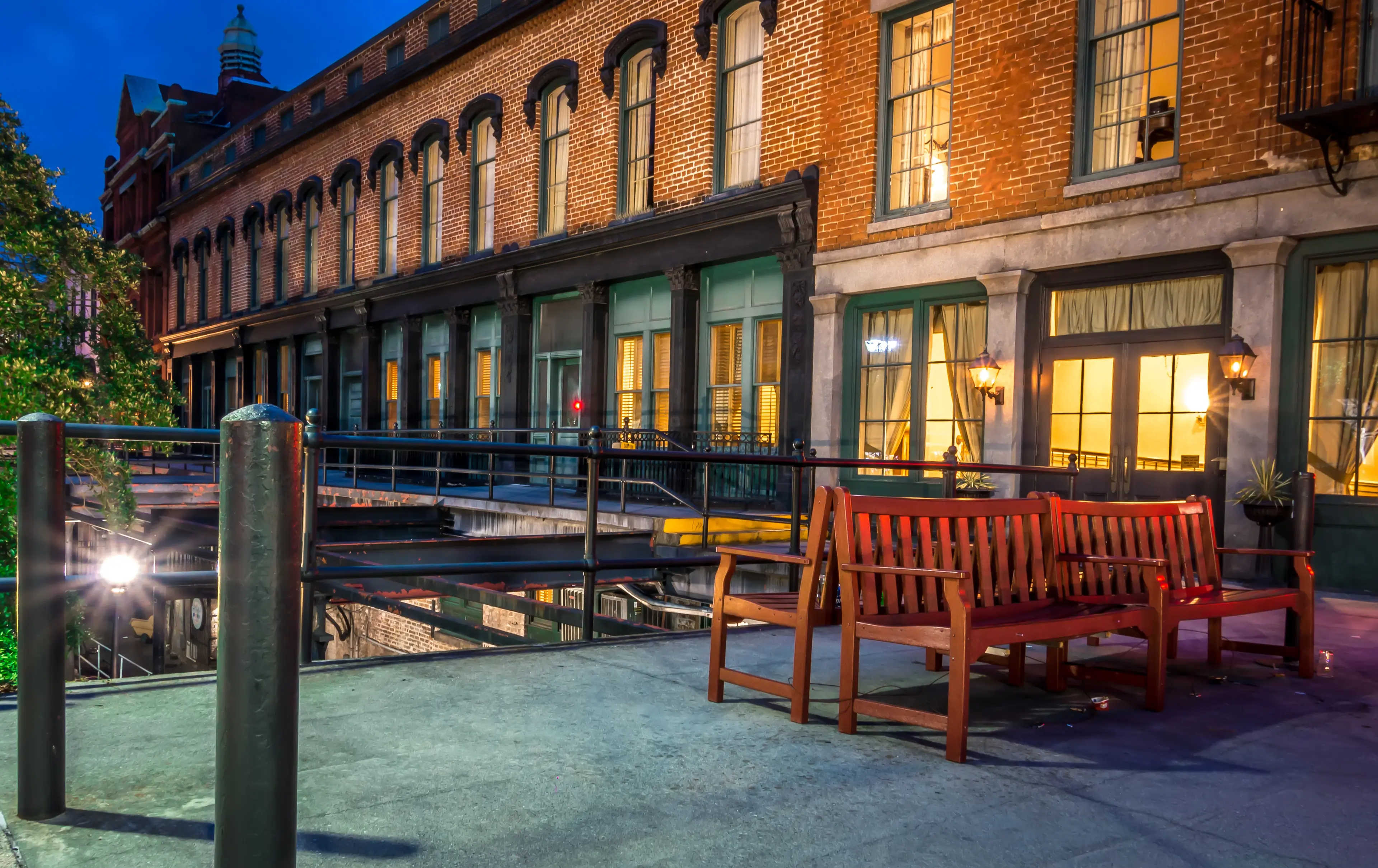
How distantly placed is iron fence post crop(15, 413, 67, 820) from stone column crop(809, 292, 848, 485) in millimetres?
11789

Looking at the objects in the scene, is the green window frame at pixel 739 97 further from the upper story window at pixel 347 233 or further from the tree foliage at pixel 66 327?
the upper story window at pixel 347 233

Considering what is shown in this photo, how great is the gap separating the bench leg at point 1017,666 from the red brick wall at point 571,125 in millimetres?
10773

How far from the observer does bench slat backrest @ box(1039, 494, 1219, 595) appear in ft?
17.8

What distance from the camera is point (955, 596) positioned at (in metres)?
4.02

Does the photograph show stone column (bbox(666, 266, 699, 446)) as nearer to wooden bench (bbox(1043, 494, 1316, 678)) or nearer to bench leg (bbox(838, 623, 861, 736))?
wooden bench (bbox(1043, 494, 1316, 678))

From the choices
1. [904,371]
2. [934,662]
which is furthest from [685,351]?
[934,662]

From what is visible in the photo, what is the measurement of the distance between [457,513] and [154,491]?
678 centimetres

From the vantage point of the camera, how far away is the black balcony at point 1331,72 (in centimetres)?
932

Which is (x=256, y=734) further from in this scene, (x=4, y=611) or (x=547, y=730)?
(x=4, y=611)

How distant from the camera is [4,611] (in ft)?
28.3

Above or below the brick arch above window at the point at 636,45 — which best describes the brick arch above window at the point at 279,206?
below

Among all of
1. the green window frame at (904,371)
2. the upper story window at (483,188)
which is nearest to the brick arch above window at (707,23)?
A: the green window frame at (904,371)

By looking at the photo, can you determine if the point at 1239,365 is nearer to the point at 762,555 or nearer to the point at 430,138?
the point at 762,555

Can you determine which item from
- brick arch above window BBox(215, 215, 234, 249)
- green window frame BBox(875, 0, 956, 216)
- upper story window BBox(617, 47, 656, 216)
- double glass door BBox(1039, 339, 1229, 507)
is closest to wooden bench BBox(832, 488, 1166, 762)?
double glass door BBox(1039, 339, 1229, 507)
